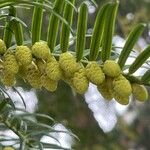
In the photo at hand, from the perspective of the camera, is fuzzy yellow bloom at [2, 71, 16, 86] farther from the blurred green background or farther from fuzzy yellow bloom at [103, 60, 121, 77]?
the blurred green background

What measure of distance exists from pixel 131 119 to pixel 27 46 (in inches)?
179

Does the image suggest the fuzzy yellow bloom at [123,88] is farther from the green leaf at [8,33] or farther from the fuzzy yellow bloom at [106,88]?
the green leaf at [8,33]

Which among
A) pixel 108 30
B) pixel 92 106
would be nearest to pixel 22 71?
pixel 108 30

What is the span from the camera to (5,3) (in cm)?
56

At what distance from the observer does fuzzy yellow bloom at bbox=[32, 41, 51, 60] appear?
0.58 meters

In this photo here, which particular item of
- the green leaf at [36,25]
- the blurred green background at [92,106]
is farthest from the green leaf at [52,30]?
the blurred green background at [92,106]

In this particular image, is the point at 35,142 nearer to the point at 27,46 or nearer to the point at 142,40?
the point at 27,46

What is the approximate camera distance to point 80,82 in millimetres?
580

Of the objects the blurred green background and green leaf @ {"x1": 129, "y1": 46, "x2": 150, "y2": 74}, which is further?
the blurred green background

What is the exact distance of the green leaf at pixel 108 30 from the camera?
554mm

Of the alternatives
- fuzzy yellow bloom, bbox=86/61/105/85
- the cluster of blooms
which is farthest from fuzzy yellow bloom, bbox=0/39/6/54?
fuzzy yellow bloom, bbox=86/61/105/85

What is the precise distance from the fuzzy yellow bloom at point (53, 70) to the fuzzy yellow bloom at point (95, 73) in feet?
0.11

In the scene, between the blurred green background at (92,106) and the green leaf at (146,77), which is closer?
the green leaf at (146,77)

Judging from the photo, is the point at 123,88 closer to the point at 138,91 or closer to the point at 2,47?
the point at 138,91
